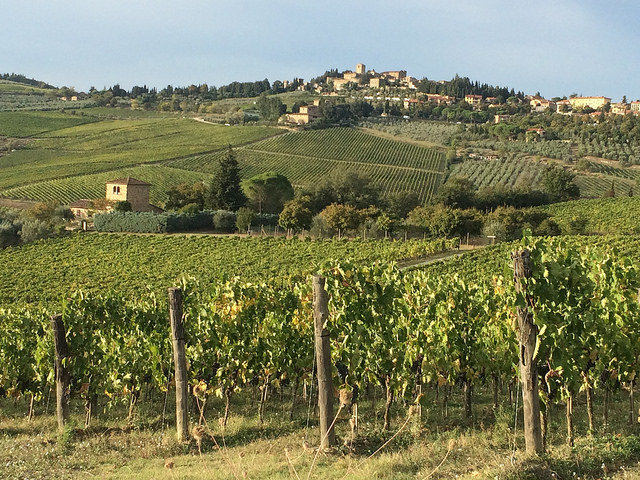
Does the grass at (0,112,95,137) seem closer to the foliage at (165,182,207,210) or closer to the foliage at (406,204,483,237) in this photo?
the foliage at (165,182,207,210)

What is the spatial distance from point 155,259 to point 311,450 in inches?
1403

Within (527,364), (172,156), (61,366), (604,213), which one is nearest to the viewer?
(527,364)

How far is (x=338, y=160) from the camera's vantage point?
89812 millimetres

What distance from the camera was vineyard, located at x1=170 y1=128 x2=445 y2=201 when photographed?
79562mm

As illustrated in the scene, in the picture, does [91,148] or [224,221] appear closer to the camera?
[224,221]

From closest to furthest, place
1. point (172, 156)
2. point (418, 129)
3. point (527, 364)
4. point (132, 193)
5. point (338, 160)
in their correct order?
1. point (527, 364)
2. point (132, 193)
3. point (172, 156)
4. point (338, 160)
5. point (418, 129)

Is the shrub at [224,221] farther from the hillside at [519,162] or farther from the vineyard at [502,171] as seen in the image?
the hillside at [519,162]

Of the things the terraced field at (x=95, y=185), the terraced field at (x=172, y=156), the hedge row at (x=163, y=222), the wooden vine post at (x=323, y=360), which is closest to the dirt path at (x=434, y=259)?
the hedge row at (x=163, y=222)

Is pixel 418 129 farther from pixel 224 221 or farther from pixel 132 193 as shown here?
pixel 224 221

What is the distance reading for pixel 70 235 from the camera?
4838 centimetres

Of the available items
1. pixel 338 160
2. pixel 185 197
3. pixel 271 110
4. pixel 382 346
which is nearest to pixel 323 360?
pixel 382 346

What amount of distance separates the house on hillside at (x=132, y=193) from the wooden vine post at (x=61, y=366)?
1994 inches

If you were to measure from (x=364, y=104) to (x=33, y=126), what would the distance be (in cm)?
6163

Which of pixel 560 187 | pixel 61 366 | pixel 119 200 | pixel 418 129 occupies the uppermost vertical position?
pixel 418 129
